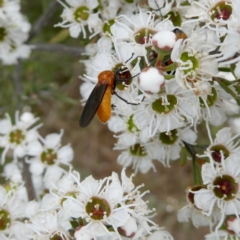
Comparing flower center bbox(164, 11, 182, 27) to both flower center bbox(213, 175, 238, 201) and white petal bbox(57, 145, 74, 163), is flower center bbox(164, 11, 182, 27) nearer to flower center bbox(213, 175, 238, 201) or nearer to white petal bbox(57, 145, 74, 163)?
flower center bbox(213, 175, 238, 201)

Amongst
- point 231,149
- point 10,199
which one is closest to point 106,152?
point 10,199

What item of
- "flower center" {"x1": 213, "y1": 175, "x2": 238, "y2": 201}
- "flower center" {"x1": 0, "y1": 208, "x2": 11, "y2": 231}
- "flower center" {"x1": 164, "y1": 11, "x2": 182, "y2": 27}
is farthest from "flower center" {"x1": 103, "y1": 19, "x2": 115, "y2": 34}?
"flower center" {"x1": 0, "y1": 208, "x2": 11, "y2": 231}

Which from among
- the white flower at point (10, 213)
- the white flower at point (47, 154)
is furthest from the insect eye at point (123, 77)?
the white flower at point (47, 154)

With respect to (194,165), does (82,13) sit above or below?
above

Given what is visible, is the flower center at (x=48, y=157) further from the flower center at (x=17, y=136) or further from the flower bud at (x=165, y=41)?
the flower bud at (x=165, y=41)

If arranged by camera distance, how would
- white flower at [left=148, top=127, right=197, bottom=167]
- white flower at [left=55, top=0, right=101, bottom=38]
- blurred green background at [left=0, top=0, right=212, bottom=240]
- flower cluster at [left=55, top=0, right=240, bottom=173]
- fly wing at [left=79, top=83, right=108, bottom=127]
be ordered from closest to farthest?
flower cluster at [left=55, top=0, right=240, bottom=173], fly wing at [left=79, top=83, right=108, bottom=127], white flower at [left=148, top=127, right=197, bottom=167], white flower at [left=55, top=0, right=101, bottom=38], blurred green background at [left=0, top=0, right=212, bottom=240]

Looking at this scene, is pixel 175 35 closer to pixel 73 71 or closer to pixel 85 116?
pixel 85 116

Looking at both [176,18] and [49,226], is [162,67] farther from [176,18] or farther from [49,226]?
[49,226]

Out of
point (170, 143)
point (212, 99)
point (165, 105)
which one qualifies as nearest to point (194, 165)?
point (170, 143)
